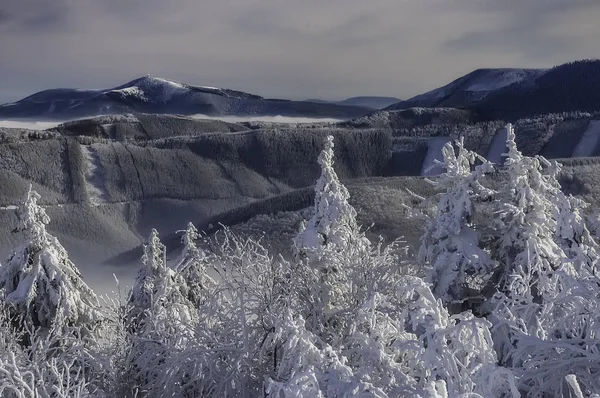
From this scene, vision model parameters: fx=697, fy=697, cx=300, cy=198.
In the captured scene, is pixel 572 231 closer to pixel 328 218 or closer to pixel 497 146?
pixel 328 218

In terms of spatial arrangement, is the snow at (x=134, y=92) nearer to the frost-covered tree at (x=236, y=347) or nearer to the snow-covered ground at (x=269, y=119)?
the snow-covered ground at (x=269, y=119)

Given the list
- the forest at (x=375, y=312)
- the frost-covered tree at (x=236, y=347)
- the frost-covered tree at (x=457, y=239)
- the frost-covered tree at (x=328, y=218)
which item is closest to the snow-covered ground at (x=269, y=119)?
the forest at (x=375, y=312)

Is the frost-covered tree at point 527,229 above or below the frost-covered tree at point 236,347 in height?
above

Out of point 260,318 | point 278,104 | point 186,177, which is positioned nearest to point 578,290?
point 260,318

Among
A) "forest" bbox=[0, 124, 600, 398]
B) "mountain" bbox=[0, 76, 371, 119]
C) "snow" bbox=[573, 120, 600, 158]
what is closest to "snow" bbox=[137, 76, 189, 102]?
"mountain" bbox=[0, 76, 371, 119]

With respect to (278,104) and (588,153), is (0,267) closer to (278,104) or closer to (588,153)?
(588,153)

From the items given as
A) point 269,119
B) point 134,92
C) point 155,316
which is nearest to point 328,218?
point 155,316
